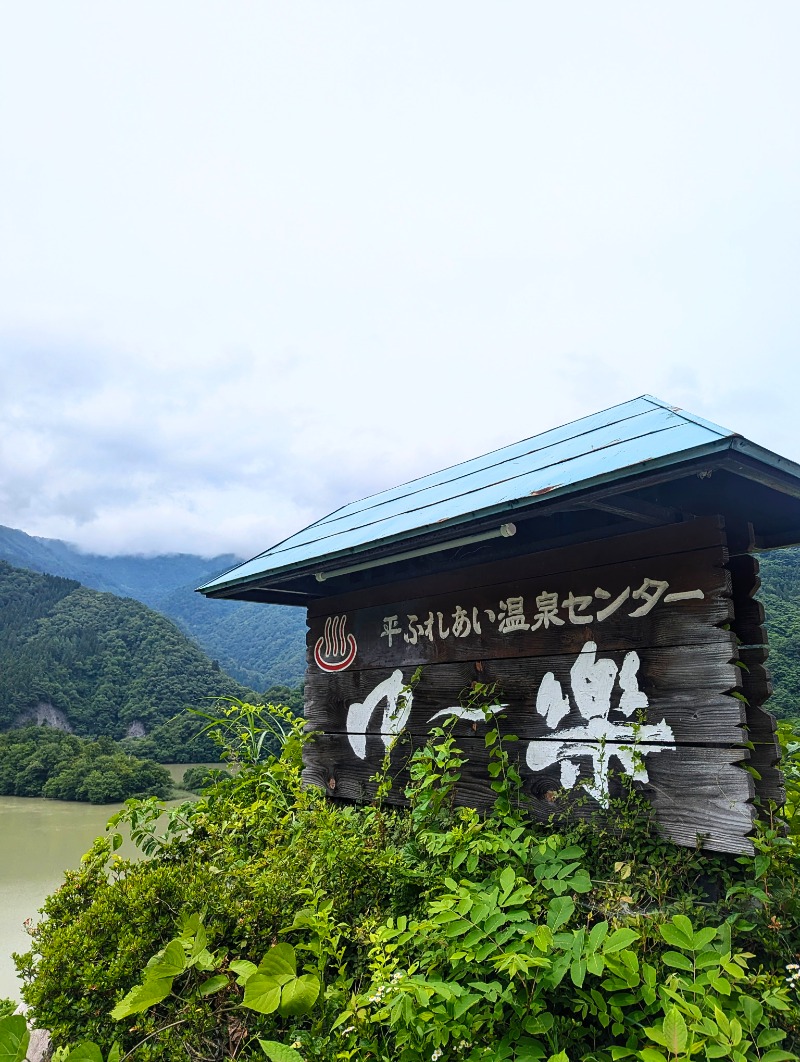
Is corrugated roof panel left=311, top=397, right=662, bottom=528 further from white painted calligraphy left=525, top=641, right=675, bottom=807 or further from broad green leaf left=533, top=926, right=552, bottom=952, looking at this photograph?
broad green leaf left=533, top=926, right=552, bottom=952

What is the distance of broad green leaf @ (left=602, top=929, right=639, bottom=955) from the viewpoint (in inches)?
74.9

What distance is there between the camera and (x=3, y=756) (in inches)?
541

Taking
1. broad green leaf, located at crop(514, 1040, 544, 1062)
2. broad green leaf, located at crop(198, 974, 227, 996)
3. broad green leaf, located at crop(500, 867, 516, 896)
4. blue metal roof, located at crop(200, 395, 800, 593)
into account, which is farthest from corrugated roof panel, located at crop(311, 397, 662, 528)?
broad green leaf, located at crop(198, 974, 227, 996)

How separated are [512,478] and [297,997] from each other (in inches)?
95.5

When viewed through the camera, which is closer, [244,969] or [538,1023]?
[538,1023]

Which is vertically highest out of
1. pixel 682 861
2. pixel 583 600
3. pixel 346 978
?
pixel 583 600

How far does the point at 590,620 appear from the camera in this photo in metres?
3.04

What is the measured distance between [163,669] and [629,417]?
2215cm

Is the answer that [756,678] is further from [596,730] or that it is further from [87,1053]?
[87,1053]

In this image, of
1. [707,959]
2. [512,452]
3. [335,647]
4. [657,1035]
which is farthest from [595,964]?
[512,452]

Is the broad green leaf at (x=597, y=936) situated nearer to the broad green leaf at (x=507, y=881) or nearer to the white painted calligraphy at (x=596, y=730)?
the broad green leaf at (x=507, y=881)

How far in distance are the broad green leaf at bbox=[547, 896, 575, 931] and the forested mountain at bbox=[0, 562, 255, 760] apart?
562 inches

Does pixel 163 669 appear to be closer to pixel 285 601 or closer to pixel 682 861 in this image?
pixel 285 601

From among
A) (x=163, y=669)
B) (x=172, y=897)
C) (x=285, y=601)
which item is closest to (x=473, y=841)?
(x=172, y=897)
